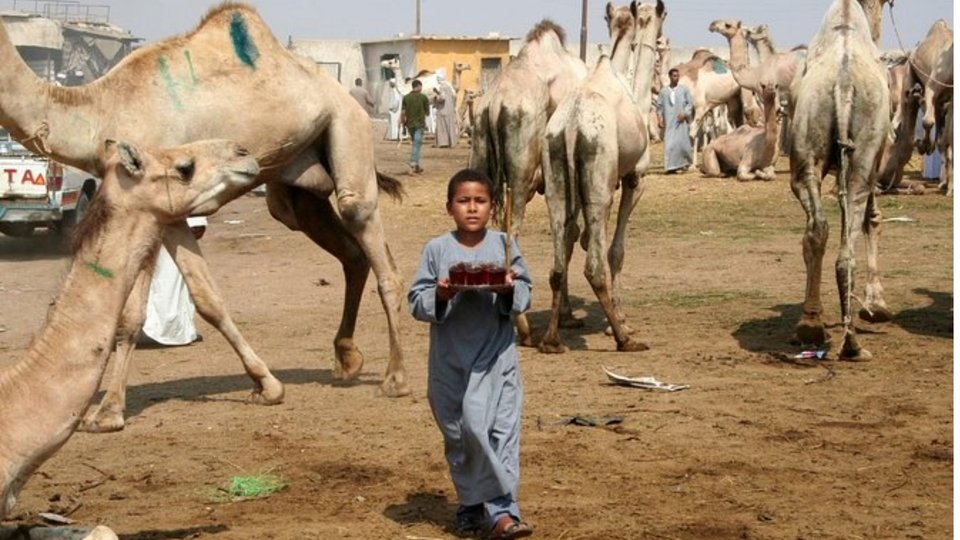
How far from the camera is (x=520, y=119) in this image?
12.2 metres

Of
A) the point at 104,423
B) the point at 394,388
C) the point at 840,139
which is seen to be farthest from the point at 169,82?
the point at 840,139

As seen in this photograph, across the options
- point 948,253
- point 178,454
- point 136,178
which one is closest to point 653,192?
point 948,253

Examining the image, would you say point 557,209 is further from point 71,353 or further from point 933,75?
point 933,75

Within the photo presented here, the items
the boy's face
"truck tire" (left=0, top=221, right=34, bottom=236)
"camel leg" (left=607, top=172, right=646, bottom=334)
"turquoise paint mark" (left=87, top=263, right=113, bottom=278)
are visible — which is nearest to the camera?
"turquoise paint mark" (left=87, top=263, right=113, bottom=278)

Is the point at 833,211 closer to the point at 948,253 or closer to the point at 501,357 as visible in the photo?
the point at 948,253

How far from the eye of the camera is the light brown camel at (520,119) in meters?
12.2

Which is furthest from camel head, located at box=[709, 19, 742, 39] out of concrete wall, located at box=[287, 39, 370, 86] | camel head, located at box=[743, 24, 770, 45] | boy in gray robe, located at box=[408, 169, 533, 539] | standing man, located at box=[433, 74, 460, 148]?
concrete wall, located at box=[287, 39, 370, 86]

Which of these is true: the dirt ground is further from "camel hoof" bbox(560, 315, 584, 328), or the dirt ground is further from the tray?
Result: the tray

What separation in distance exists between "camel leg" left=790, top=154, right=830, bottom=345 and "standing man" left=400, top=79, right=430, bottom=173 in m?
21.8

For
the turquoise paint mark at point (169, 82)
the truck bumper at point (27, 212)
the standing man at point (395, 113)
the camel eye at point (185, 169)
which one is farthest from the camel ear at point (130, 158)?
the standing man at point (395, 113)

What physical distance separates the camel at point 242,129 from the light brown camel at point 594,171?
129 centimetres

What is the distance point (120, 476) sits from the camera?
26.1ft

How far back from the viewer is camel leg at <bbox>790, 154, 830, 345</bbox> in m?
11.3

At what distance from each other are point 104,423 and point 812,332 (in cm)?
516
